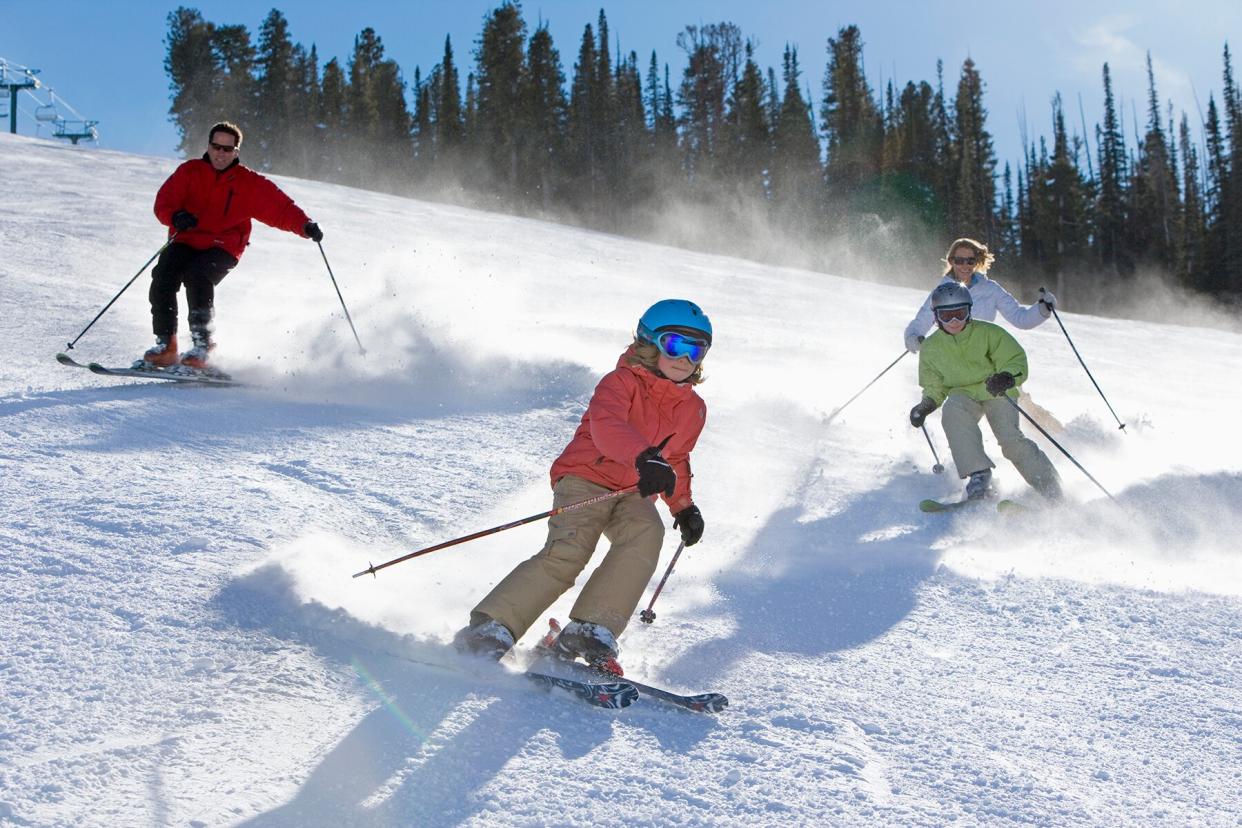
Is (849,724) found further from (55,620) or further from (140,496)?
(140,496)

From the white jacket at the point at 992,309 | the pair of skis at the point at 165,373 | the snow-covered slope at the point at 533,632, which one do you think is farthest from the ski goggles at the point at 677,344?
the pair of skis at the point at 165,373

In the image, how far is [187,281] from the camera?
629 cm

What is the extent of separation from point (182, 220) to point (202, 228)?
251 millimetres

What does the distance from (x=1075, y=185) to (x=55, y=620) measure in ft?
190

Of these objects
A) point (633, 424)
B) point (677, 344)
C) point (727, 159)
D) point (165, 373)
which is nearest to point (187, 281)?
point (165, 373)

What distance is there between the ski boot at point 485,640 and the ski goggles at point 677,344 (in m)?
1.03

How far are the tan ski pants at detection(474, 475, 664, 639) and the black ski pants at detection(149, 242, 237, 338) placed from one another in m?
3.97

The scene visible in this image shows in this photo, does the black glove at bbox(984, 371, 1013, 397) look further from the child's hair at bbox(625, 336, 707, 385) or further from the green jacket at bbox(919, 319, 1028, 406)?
the child's hair at bbox(625, 336, 707, 385)

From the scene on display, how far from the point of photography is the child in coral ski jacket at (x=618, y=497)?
2859 millimetres

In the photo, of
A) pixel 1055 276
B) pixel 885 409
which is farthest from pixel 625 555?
pixel 1055 276

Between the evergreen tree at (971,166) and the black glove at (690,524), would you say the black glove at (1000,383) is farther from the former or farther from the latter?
the evergreen tree at (971,166)

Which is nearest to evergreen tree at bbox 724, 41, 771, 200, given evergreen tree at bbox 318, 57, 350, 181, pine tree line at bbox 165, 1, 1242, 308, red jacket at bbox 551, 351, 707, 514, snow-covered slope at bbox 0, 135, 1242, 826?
pine tree line at bbox 165, 1, 1242, 308

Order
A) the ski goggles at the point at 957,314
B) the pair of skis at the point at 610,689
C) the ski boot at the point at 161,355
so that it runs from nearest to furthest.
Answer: the pair of skis at the point at 610,689 < the ski goggles at the point at 957,314 < the ski boot at the point at 161,355

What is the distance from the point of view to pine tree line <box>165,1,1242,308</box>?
1941 inches
